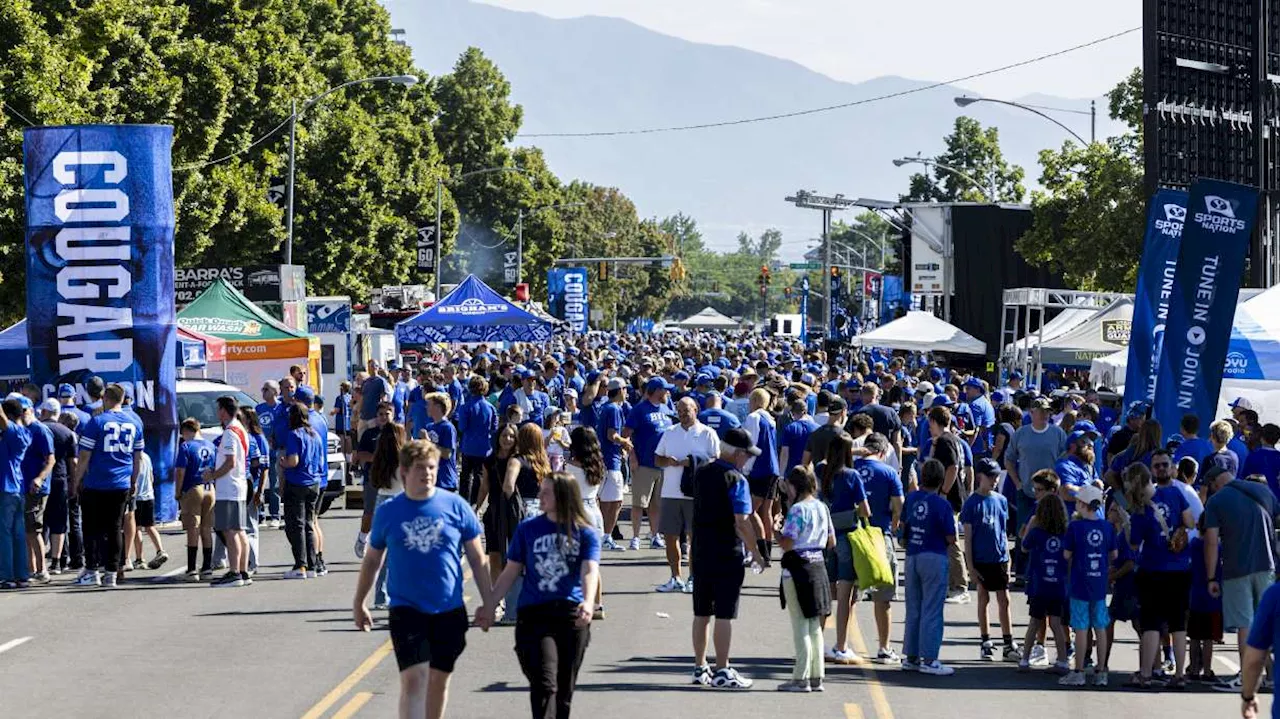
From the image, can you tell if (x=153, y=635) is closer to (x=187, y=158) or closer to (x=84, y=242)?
(x=84, y=242)

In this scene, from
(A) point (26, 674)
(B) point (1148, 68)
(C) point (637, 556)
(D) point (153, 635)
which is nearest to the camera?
(A) point (26, 674)

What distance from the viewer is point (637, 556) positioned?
1931 centimetres

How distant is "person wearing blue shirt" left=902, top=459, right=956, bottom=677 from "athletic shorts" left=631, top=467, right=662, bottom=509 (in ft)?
20.9

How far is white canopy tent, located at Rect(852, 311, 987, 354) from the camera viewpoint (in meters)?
39.2

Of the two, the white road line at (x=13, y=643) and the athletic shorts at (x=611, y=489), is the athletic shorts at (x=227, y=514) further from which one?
the athletic shorts at (x=611, y=489)

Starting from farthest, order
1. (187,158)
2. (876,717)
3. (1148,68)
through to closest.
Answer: (187,158) < (1148,68) < (876,717)

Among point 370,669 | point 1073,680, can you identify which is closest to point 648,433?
point 370,669

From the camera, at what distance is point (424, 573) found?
28.8 ft

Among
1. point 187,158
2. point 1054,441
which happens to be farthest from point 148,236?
point 187,158

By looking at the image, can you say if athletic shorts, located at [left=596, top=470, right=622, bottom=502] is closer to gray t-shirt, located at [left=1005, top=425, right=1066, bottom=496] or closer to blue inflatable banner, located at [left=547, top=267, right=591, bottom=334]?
gray t-shirt, located at [left=1005, top=425, right=1066, bottom=496]

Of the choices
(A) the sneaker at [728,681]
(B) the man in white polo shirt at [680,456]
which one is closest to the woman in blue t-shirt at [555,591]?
(A) the sneaker at [728,681]

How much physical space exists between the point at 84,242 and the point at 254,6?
98.3 ft

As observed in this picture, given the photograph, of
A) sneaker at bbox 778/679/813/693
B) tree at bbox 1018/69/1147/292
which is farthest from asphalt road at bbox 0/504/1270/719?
tree at bbox 1018/69/1147/292

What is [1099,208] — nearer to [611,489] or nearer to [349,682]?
[611,489]
